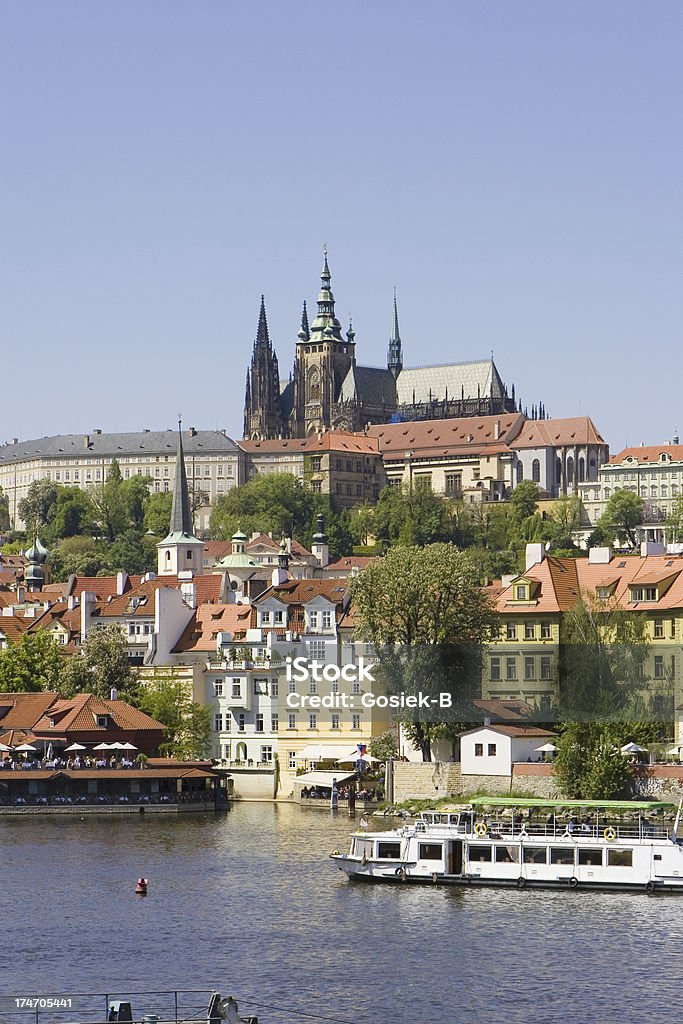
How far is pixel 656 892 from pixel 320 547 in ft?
357

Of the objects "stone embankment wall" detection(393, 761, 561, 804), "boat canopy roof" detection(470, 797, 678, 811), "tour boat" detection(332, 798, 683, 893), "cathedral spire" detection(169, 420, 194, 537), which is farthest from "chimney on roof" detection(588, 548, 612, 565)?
"cathedral spire" detection(169, 420, 194, 537)

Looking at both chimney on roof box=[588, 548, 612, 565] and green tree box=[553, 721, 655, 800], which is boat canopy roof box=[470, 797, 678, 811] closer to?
green tree box=[553, 721, 655, 800]

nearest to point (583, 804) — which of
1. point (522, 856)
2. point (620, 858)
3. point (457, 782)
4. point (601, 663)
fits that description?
point (522, 856)

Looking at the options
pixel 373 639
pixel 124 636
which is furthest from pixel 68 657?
pixel 373 639

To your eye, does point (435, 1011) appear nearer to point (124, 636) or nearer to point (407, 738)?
point (407, 738)

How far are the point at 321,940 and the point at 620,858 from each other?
11.9 metres

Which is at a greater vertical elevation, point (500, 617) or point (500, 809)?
point (500, 617)

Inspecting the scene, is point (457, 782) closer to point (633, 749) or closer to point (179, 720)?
point (633, 749)

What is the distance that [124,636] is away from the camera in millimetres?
103625

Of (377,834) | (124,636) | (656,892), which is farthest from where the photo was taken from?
(124,636)

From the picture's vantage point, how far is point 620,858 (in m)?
62.3

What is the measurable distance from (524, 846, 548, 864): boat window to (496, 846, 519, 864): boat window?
28 cm

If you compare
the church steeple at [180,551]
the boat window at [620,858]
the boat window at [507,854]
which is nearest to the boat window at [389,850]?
the boat window at [507,854]

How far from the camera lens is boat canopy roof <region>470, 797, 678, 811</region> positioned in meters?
67.7
